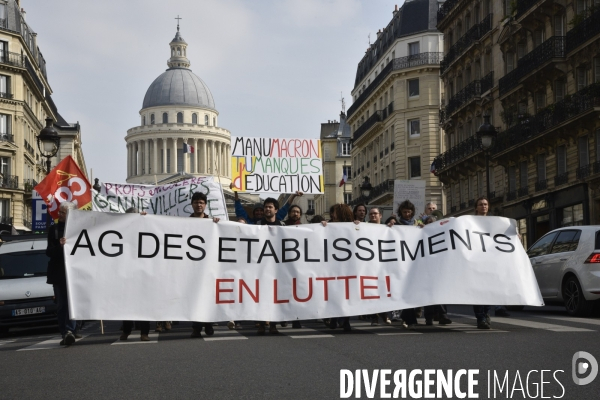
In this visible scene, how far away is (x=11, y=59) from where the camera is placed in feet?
212

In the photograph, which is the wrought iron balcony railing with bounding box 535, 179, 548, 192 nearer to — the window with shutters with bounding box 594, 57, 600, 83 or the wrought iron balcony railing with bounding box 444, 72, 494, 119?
the window with shutters with bounding box 594, 57, 600, 83

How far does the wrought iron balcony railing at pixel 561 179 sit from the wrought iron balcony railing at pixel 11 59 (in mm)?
39734

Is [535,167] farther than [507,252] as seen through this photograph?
Yes

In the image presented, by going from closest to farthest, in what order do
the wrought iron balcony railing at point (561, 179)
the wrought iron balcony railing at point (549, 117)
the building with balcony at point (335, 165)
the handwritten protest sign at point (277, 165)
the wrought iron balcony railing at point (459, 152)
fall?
1. the handwritten protest sign at point (277, 165)
2. the wrought iron balcony railing at point (549, 117)
3. the wrought iron balcony railing at point (561, 179)
4. the wrought iron balcony railing at point (459, 152)
5. the building with balcony at point (335, 165)

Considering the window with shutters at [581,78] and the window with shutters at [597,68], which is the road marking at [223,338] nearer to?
the window with shutters at [597,68]

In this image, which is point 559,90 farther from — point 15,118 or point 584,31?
point 15,118

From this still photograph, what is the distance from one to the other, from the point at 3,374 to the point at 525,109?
33.5 meters

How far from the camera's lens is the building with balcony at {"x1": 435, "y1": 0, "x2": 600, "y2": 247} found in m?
33.2

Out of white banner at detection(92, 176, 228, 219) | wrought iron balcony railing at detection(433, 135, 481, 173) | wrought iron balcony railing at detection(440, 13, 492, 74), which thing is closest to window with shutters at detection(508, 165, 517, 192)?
wrought iron balcony railing at detection(433, 135, 481, 173)

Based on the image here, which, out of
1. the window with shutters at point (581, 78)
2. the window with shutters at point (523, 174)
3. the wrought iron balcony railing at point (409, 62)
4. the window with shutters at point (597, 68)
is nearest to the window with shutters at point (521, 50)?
the window with shutters at point (523, 174)

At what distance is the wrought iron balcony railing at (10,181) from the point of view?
64.5 metres

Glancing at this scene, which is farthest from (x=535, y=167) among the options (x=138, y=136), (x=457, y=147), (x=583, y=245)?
(x=138, y=136)

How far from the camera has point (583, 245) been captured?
15.8 metres

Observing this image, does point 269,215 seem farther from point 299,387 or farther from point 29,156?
point 29,156
